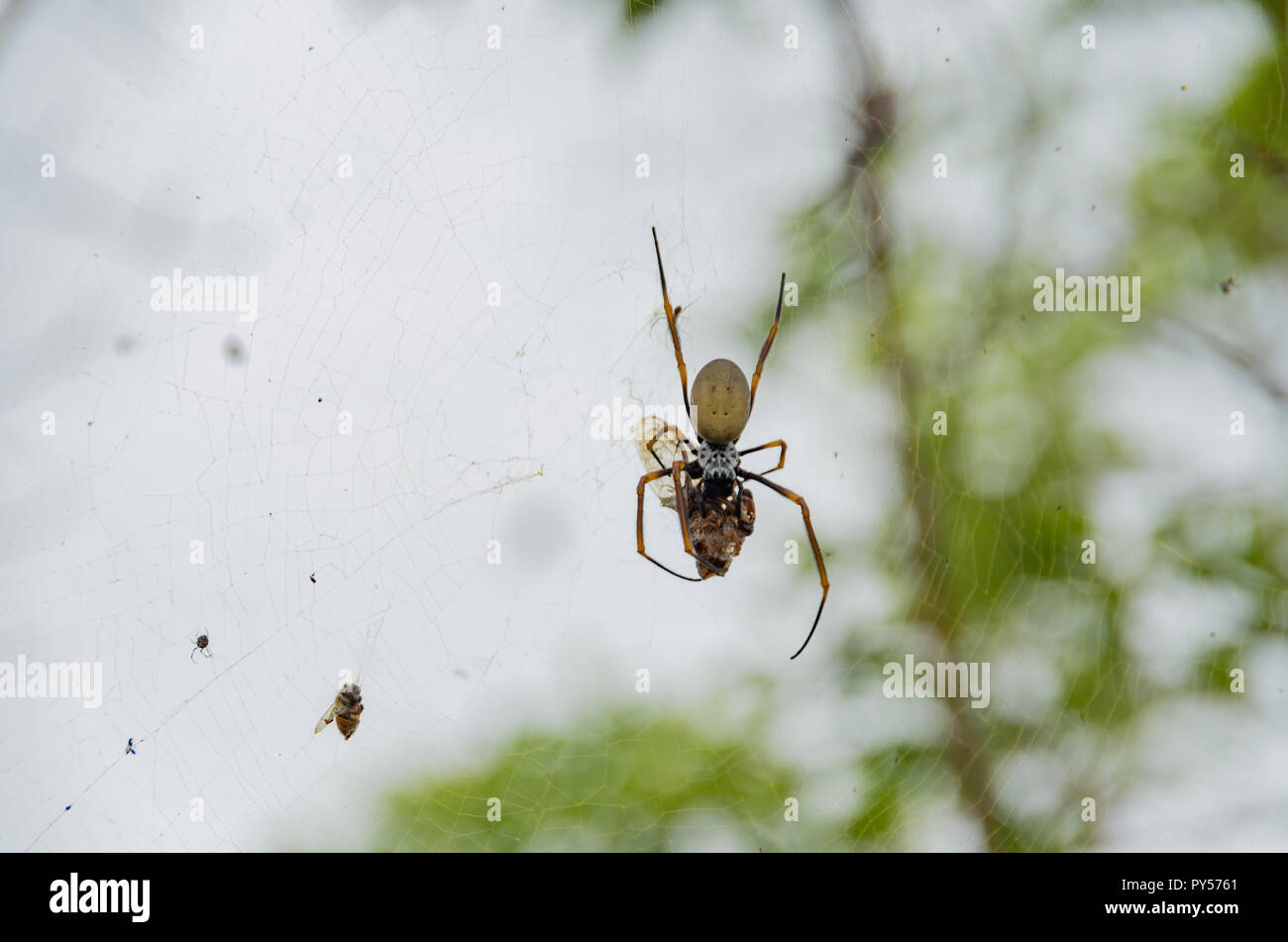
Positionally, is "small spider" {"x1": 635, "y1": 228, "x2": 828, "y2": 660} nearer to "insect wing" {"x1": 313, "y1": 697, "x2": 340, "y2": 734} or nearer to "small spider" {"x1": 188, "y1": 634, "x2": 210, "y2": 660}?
"insect wing" {"x1": 313, "y1": 697, "x2": 340, "y2": 734}

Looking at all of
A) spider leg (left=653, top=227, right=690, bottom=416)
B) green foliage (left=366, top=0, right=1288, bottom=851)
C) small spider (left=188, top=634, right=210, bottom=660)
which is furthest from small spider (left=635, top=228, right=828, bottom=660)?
small spider (left=188, top=634, right=210, bottom=660)

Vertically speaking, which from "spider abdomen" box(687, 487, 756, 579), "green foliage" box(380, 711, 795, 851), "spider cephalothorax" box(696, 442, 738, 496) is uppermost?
"spider cephalothorax" box(696, 442, 738, 496)


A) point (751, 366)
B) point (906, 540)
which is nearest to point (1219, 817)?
point (906, 540)

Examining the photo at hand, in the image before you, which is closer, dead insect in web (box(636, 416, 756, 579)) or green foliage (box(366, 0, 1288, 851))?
dead insect in web (box(636, 416, 756, 579))

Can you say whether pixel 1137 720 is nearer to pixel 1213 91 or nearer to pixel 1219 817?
pixel 1219 817

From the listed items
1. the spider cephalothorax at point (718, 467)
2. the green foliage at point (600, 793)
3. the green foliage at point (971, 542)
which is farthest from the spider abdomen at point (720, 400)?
the green foliage at point (600, 793)

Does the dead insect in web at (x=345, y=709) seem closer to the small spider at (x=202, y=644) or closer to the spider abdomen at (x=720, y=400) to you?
the small spider at (x=202, y=644)

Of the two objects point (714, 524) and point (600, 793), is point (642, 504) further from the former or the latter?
point (600, 793)
